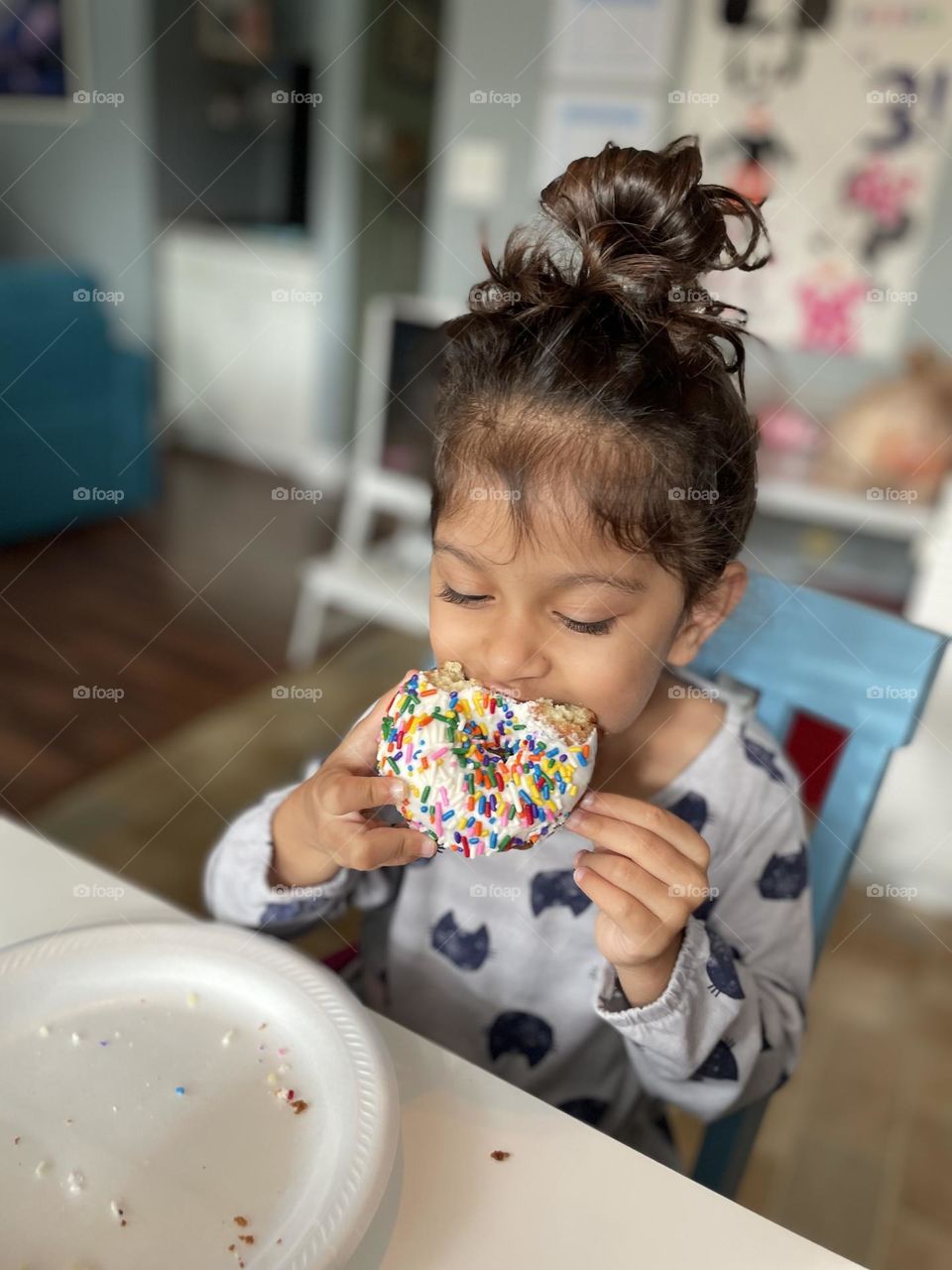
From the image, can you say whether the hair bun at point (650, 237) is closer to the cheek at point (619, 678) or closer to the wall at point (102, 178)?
the cheek at point (619, 678)

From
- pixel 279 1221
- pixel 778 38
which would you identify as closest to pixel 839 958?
pixel 279 1221

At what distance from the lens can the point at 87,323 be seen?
3604 millimetres

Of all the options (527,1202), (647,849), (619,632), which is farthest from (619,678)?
(527,1202)

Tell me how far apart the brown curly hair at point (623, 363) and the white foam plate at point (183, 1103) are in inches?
15.3

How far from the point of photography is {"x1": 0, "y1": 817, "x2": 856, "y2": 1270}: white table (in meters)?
0.61

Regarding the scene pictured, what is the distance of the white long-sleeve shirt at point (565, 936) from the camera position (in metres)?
0.88

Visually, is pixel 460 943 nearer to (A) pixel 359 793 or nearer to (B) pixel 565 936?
(B) pixel 565 936

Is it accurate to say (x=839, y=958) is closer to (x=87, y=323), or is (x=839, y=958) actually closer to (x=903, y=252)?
(x=903, y=252)

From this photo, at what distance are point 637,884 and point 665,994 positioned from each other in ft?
0.38

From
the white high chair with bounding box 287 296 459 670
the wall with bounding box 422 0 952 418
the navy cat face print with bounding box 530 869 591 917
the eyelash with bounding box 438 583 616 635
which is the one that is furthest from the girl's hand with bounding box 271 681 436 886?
the wall with bounding box 422 0 952 418

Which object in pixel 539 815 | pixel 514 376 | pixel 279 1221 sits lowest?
pixel 279 1221

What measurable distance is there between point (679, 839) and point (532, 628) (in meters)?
0.18

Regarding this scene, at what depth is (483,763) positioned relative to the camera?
748 mm

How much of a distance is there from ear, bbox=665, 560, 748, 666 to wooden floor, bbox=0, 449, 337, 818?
1.76 meters
